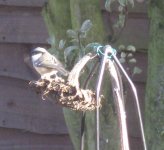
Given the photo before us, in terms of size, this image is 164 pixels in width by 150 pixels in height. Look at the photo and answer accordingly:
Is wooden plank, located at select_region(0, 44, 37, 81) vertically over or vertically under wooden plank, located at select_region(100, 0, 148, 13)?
under

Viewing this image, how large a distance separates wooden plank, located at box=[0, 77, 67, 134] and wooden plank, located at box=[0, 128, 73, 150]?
4 cm

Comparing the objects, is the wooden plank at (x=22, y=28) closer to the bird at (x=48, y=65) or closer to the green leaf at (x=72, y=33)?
the green leaf at (x=72, y=33)

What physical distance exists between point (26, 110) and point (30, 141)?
0.51ft

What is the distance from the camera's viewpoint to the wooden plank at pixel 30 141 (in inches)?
134

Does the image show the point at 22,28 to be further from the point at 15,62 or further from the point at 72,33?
the point at 72,33

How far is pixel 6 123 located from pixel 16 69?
0.29 meters

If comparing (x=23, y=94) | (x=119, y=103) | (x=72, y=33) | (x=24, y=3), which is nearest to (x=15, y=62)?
(x=23, y=94)

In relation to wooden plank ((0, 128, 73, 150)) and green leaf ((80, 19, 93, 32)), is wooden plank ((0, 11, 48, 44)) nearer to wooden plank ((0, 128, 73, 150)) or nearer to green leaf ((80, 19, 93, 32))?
wooden plank ((0, 128, 73, 150))

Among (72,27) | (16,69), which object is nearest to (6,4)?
(16,69)

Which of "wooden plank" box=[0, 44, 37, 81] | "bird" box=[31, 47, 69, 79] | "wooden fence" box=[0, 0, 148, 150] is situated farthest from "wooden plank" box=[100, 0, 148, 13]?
"bird" box=[31, 47, 69, 79]

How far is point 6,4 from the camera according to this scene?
337 cm

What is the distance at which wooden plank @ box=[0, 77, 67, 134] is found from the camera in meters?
3.39

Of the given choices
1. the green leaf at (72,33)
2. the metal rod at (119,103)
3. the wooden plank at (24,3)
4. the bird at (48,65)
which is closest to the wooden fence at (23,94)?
the wooden plank at (24,3)

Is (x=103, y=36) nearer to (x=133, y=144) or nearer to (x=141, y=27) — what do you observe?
(x=141, y=27)
